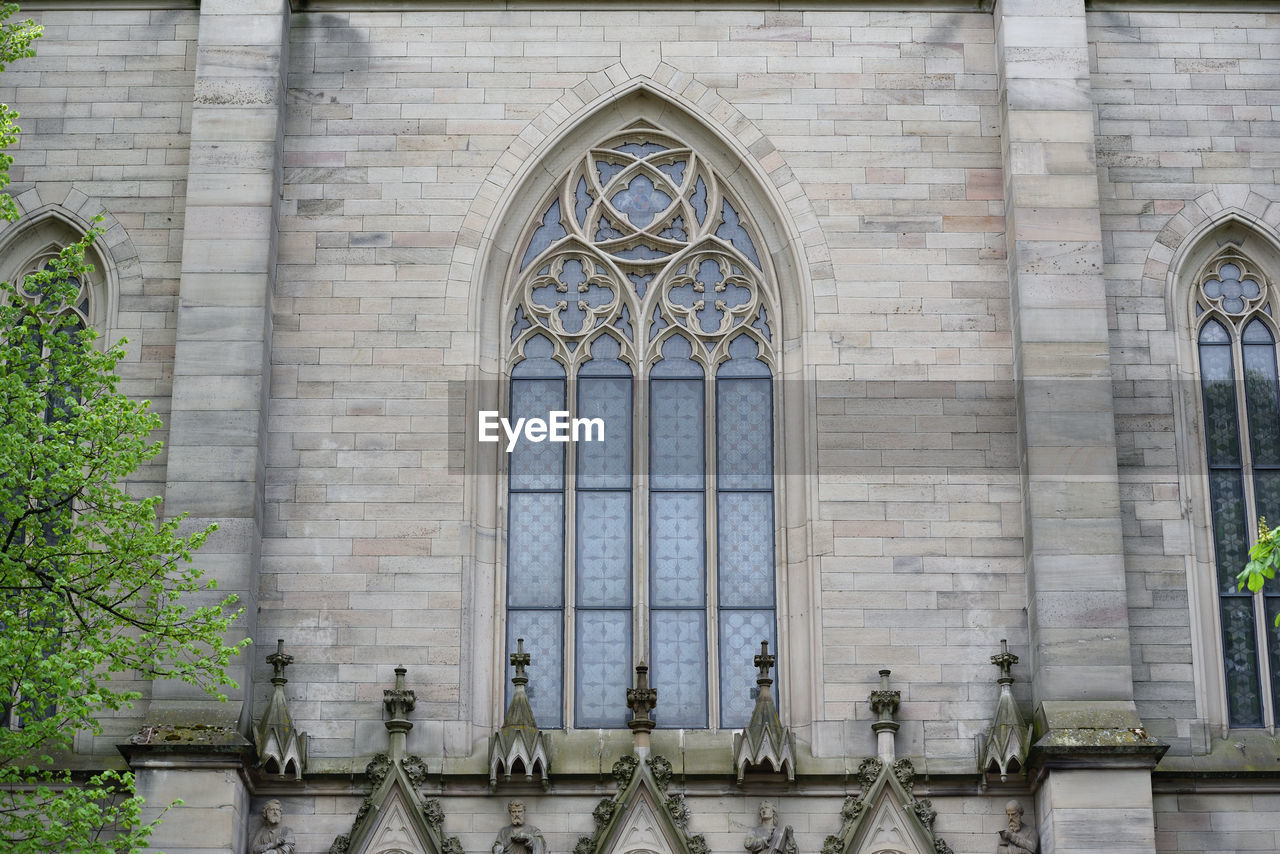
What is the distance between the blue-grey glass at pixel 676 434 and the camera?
21.7 meters

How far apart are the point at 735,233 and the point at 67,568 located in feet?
26.3

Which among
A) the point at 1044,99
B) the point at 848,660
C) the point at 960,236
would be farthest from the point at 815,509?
the point at 1044,99

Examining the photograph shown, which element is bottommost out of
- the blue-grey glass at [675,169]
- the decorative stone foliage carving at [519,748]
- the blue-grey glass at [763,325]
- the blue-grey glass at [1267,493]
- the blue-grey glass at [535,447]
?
the decorative stone foliage carving at [519,748]

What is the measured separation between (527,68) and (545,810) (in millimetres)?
7681

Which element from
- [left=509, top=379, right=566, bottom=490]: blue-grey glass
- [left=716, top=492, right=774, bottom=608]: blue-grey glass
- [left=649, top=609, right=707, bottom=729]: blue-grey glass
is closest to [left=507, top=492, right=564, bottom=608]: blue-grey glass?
[left=509, top=379, right=566, bottom=490]: blue-grey glass

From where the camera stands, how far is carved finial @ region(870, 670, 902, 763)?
786 inches

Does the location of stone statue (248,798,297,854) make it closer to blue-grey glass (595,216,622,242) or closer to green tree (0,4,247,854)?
green tree (0,4,247,854)

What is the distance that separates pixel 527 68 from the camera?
22.7m

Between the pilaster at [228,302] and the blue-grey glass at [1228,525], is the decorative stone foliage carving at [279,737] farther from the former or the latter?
the blue-grey glass at [1228,525]

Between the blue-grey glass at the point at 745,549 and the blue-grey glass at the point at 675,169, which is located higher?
the blue-grey glass at the point at 675,169

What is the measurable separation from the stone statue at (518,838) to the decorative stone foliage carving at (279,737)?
6.26 ft

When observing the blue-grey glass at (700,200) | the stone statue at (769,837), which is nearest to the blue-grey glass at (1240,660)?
the stone statue at (769,837)

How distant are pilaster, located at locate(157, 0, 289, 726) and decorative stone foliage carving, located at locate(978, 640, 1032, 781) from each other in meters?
6.71

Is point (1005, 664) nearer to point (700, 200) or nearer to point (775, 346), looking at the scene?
point (775, 346)
